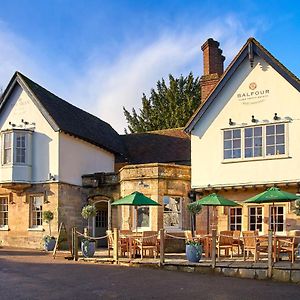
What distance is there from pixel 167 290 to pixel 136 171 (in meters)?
12.0

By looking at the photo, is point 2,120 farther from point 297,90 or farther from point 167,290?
point 167,290

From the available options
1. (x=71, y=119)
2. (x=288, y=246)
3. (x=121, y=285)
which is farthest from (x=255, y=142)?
(x=71, y=119)

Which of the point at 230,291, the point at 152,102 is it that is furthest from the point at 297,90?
the point at 152,102

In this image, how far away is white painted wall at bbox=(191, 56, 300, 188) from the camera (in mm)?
20500

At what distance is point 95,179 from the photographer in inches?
1048

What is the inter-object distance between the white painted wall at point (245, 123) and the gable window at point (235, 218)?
51.1 inches

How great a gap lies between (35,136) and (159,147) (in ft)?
26.8

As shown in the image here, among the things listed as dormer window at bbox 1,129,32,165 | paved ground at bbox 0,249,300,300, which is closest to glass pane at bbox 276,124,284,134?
paved ground at bbox 0,249,300,300

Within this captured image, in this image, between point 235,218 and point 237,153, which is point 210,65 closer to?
point 237,153

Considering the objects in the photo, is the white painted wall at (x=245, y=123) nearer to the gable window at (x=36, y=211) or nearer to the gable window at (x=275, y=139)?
the gable window at (x=275, y=139)


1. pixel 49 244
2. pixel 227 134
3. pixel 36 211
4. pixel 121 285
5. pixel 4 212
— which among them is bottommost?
pixel 49 244

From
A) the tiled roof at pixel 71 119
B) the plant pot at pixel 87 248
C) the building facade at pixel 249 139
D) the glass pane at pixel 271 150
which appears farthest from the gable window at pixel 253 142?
the tiled roof at pixel 71 119

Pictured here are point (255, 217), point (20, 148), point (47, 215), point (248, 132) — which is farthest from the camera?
point (20, 148)

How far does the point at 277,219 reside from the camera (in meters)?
20.7
